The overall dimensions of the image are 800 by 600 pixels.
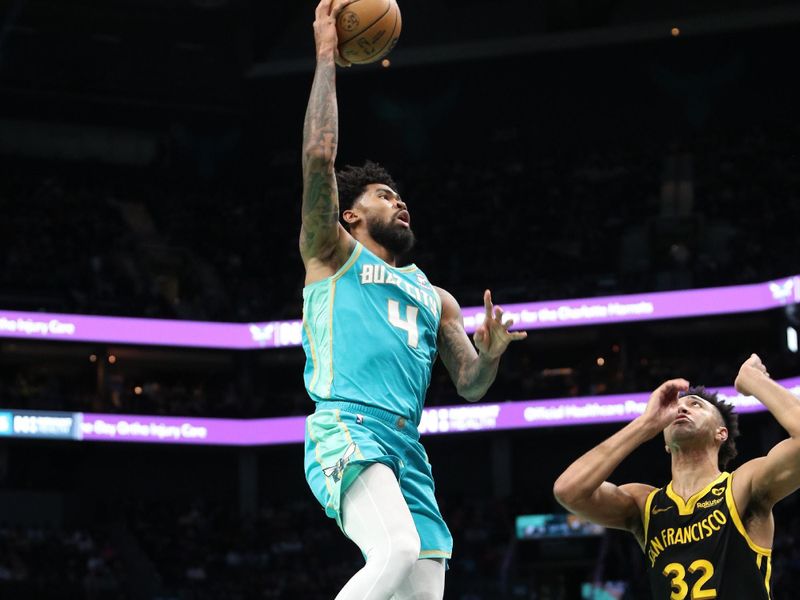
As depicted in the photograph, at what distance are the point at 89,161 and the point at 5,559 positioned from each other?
15417 millimetres

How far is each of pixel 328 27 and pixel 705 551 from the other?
9.70 ft

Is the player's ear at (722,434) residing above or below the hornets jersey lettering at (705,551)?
above

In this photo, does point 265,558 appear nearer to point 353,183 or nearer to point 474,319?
point 474,319

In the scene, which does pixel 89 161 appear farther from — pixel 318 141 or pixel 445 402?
pixel 318 141

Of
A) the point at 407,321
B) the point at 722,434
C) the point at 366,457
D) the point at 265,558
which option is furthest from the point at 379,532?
the point at 265,558

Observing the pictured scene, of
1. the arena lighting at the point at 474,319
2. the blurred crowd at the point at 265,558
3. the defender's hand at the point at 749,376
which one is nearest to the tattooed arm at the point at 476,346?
the defender's hand at the point at 749,376

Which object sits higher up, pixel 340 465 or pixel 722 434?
pixel 722 434

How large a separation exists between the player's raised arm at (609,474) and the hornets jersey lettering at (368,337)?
806mm

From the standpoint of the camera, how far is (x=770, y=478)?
568 cm

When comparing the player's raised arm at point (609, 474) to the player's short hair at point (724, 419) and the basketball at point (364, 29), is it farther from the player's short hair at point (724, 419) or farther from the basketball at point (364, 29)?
the basketball at point (364, 29)

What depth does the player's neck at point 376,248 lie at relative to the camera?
6039 millimetres

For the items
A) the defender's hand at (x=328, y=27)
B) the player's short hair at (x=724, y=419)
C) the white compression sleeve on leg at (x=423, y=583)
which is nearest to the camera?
the white compression sleeve on leg at (x=423, y=583)

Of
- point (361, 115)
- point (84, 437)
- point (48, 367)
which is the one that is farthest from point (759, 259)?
point (48, 367)

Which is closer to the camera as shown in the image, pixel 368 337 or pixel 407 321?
pixel 368 337
